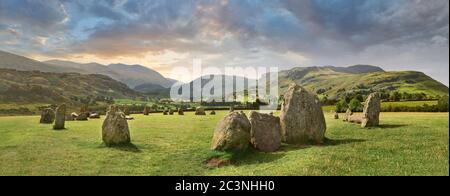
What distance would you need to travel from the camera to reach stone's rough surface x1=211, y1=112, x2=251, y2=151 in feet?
74.7

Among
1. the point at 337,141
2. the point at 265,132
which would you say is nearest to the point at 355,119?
the point at 337,141

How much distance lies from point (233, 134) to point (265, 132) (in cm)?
249

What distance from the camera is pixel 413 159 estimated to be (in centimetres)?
1833

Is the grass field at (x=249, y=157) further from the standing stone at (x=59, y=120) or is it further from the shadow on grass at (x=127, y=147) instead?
the standing stone at (x=59, y=120)

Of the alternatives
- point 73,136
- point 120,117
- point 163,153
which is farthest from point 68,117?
point 163,153

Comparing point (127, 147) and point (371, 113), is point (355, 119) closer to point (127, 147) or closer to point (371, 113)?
point (371, 113)

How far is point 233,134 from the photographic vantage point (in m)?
22.8

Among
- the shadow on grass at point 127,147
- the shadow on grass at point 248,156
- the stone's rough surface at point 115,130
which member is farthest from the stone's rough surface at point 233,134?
the stone's rough surface at point 115,130

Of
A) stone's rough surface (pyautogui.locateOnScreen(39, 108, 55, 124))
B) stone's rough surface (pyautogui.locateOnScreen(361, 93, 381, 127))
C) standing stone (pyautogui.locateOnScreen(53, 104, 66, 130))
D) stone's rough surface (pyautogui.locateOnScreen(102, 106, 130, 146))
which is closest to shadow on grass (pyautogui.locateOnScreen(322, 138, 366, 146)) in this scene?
stone's rough surface (pyautogui.locateOnScreen(361, 93, 381, 127))

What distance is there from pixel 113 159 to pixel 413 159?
15844 millimetres

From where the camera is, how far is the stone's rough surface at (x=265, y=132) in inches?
936

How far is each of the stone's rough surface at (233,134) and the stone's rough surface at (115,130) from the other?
7.39m
